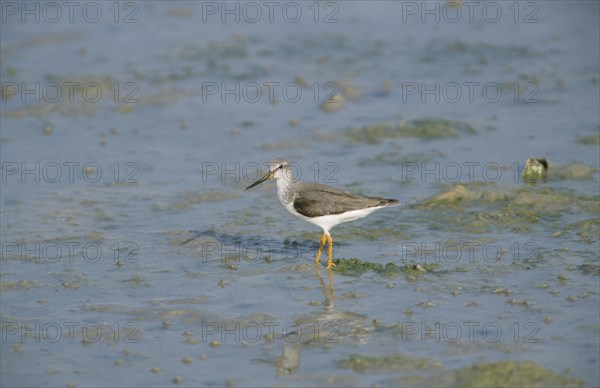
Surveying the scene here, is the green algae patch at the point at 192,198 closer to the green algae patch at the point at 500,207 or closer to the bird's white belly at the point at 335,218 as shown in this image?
the bird's white belly at the point at 335,218

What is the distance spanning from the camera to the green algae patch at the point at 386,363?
28.7 ft

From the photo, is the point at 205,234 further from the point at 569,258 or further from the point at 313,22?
the point at 313,22

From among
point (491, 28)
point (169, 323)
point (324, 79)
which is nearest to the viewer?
point (169, 323)

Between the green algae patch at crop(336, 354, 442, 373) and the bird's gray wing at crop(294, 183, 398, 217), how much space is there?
9.03 ft

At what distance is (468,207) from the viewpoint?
13.1 metres

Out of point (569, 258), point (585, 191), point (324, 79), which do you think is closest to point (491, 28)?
point (324, 79)

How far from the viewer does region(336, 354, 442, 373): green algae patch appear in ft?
28.7

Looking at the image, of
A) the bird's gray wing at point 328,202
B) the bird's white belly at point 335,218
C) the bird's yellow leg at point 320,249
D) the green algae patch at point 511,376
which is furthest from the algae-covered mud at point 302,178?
the bird's gray wing at point 328,202

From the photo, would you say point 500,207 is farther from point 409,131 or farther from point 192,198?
point 192,198

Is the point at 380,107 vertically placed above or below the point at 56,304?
above

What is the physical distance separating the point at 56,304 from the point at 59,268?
3.65 ft

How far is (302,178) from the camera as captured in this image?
14.5 metres

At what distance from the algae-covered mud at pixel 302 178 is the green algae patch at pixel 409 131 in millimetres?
52

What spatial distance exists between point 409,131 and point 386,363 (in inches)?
304
